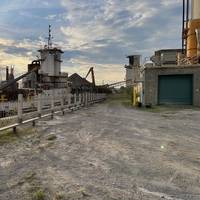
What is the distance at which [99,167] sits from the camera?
678 cm

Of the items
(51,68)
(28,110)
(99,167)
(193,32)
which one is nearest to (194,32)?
(193,32)

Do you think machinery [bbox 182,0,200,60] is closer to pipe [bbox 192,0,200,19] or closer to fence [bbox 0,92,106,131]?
pipe [bbox 192,0,200,19]

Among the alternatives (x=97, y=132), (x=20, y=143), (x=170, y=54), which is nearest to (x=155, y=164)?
(x=20, y=143)

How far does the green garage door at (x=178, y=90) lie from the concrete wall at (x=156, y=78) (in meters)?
0.43

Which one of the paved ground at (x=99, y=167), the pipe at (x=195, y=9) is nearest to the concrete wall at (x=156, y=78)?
the pipe at (x=195, y=9)

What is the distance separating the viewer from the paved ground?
5.21 m

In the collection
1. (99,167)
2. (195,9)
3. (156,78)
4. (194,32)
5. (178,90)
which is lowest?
(99,167)

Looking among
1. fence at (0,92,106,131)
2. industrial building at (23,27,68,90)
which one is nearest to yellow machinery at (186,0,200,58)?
fence at (0,92,106,131)

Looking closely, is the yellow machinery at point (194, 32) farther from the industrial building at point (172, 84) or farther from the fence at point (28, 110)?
the fence at point (28, 110)

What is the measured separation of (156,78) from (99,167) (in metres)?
27.8

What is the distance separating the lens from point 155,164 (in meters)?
7.12

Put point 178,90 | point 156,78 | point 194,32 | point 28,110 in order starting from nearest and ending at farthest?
1. point 28,110
2. point 178,90
3. point 156,78
4. point 194,32

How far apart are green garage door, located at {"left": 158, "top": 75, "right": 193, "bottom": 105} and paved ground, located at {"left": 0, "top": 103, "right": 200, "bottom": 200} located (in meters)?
22.5

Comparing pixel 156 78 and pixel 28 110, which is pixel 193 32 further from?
pixel 28 110
